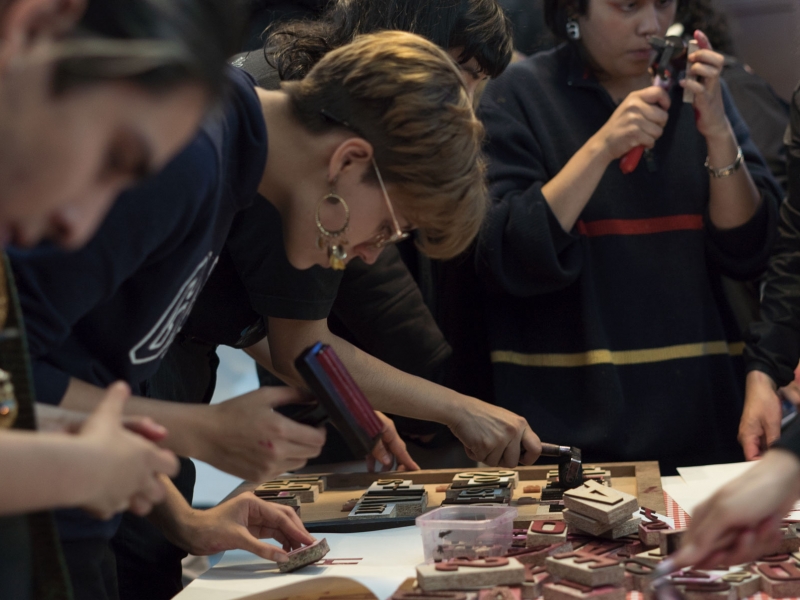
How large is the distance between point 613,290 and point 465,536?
89cm

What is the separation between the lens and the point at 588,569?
1.25 m

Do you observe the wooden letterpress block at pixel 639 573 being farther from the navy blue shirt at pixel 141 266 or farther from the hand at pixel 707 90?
the hand at pixel 707 90

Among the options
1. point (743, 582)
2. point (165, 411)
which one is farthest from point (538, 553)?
point (165, 411)

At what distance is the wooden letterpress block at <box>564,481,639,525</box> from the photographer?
4.66 ft

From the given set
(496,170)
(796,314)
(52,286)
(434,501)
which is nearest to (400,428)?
(434,501)

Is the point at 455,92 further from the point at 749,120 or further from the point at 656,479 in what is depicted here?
the point at 749,120

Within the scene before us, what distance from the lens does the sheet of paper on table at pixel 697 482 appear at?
1.72 m

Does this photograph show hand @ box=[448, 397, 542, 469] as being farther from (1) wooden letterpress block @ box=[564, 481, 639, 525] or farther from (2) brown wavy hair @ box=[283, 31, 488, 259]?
(2) brown wavy hair @ box=[283, 31, 488, 259]

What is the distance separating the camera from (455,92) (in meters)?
1.30

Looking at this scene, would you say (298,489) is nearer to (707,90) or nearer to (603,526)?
(603,526)

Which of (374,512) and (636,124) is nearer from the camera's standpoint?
(374,512)

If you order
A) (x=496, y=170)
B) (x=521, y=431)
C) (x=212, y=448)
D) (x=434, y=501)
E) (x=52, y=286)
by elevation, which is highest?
(x=496, y=170)

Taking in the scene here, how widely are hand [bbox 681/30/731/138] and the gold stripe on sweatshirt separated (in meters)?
0.50

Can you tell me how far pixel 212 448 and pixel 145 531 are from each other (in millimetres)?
690
